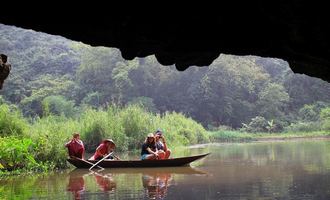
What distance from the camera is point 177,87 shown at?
59.2 metres

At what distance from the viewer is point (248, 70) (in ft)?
193

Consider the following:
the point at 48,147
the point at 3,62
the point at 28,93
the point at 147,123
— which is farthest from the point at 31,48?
the point at 3,62

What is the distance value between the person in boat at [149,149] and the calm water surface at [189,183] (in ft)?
2.97

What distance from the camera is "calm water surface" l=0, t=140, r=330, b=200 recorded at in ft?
31.0

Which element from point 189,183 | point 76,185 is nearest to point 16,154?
point 76,185

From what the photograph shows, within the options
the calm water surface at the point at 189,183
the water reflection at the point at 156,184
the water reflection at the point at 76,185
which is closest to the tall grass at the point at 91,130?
the calm water surface at the point at 189,183

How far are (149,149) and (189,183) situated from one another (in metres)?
4.74

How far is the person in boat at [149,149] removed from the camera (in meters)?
15.7

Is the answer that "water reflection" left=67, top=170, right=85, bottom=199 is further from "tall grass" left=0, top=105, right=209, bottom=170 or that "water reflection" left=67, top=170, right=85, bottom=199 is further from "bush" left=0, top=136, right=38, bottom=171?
"tall grass" left=0, top=105, right=209, bottom=170

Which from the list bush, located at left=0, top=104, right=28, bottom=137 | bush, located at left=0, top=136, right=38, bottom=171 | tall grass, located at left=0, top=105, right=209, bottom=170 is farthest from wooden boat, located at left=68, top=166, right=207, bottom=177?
bush, located at left=0, top=104, right=28, bottom=137

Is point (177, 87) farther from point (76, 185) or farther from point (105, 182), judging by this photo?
point (76, 185)

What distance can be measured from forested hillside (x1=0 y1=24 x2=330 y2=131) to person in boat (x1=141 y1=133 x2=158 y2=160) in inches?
1448

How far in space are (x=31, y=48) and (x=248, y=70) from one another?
26.3m

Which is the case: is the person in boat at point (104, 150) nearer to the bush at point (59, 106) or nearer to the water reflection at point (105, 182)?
the water reflection at point (105, 182)
